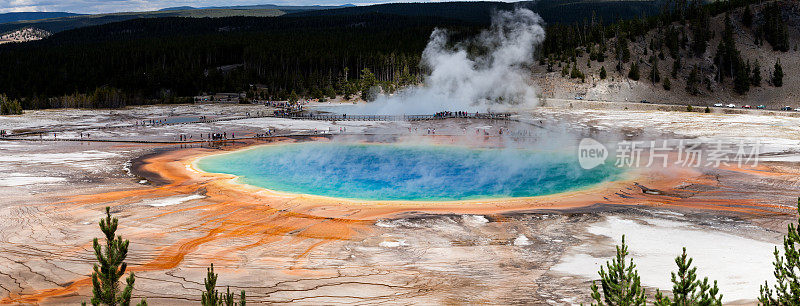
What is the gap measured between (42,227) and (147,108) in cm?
6234

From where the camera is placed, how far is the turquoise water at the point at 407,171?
27.6 m

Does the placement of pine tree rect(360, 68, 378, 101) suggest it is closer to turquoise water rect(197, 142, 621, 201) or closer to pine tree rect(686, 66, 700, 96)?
turquoise water rect(197, 142, 621, 201)

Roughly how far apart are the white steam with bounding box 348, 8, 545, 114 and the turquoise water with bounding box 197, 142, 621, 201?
93.8 feet

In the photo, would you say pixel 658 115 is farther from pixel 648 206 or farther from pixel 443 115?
pixel 648 206

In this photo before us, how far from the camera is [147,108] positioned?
77750mm

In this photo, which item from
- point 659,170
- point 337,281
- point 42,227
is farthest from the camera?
point 659,170

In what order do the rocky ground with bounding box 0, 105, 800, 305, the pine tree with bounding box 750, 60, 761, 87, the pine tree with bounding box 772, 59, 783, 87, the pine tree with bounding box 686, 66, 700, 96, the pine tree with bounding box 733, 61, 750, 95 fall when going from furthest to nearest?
the pine tree with bounding box 686, 66, 700, 96 < the pine tree with bounding box 750, 60, 761, 87 < the pine tree with bounding box 733, 61, 750, 95 < the pine tree with bounding box 772, 59, 783, 87 < the rocky ground with bounding box 0, 105, 800, 305

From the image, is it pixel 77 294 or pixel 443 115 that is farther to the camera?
pixel 443 115

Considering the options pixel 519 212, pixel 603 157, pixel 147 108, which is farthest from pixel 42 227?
pixel 147 108

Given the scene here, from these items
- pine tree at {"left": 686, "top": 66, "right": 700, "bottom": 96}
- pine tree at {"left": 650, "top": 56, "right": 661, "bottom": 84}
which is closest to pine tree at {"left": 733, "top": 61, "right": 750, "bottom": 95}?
pine tree at {"left": 686, "top": 66, "right": 700, "bottom": 96}

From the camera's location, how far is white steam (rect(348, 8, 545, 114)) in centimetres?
7244

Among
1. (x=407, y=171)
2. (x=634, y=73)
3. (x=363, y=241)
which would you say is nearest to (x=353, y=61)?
(x=634, y=73)

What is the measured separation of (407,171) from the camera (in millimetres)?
33406

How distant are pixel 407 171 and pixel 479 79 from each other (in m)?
45.4
